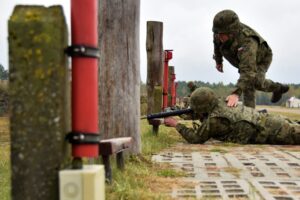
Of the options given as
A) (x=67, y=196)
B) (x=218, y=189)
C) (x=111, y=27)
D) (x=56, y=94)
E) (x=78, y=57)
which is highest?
(x=111, y=27)

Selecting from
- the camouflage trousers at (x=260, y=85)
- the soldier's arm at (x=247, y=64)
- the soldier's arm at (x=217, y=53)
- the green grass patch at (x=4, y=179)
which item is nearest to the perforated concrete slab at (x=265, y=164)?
the green grass patch at (x=4, y=179)

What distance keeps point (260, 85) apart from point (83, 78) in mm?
7278

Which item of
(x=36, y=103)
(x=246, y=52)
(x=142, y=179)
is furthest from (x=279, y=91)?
(x=36, y=103)

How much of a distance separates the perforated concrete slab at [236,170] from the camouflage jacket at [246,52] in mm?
1486

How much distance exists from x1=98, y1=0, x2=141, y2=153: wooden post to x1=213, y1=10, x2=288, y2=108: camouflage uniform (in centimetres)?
340

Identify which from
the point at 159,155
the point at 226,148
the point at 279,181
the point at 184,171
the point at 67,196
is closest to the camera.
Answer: the point at 67,196

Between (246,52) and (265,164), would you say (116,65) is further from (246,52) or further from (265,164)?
(246,52)

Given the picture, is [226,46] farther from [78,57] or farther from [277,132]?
[78,57]

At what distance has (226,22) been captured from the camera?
860 centimetres

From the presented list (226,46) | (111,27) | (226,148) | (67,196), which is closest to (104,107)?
(111,27)

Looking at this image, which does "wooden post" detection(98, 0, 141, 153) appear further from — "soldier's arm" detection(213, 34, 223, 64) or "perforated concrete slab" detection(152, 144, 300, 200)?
"soldier's arm" detection(213, 34, 223, 64)

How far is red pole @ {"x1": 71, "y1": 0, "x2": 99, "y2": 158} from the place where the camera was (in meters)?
2.43

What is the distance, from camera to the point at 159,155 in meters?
6.29

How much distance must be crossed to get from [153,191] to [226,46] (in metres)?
5.37
